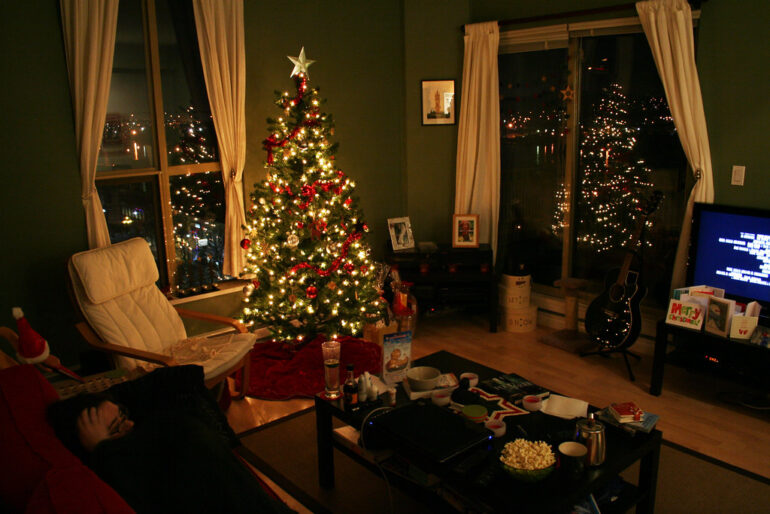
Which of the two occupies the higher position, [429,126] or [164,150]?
[429,126]

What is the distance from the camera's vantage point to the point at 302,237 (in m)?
4.17

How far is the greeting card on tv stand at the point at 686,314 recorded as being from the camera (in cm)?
369

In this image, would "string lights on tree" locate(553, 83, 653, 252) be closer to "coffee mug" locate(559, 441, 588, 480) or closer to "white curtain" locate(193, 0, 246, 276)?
"white curtain" locate(193, 0, 246, 276)

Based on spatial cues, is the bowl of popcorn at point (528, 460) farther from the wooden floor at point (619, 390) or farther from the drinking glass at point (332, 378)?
the wooden floor at point (619, 390)

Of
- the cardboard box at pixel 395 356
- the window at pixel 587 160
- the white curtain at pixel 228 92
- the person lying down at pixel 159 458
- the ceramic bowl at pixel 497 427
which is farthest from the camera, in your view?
the window at pixel 587 160

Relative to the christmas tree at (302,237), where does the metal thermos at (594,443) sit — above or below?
below

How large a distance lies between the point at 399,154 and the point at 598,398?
2.75 m

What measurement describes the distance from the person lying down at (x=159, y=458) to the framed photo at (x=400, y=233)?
3.04 meters

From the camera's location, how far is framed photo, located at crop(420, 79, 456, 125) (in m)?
5.26

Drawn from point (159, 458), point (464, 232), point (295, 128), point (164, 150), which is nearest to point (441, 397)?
point (159, 458)

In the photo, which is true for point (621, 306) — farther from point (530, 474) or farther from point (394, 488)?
point (530, 474)

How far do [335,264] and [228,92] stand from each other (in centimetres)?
144

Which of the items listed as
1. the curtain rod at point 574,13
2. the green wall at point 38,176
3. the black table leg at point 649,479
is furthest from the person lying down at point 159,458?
the curtain rod at point 574,13

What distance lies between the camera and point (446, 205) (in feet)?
18.0
